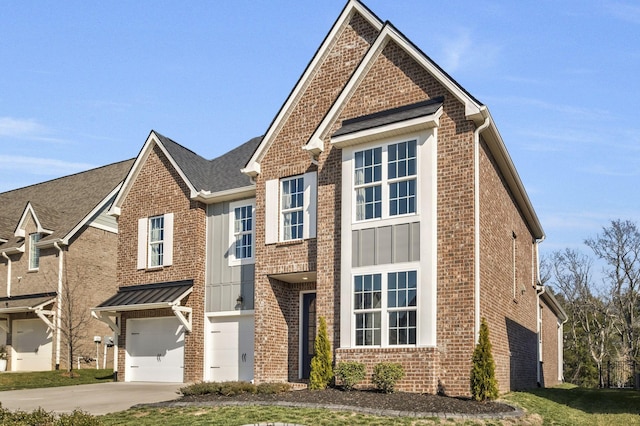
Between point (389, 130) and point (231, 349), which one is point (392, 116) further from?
point (231, 349)

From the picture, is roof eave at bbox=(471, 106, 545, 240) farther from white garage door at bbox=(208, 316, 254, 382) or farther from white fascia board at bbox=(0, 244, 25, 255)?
white fascia board at bbox=(0, 244, 25, 255)

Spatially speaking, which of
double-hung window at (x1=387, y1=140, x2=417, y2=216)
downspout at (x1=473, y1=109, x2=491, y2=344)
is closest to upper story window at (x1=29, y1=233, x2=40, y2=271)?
double-hung window at (x1=387, y1=140, x2=417, y2=216)

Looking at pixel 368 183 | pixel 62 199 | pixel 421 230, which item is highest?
pixel 62 199

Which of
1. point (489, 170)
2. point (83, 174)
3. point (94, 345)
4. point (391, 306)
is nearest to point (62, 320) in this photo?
point (94, 345)

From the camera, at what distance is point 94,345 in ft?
104

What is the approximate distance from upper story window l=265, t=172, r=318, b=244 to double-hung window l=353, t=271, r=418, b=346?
3.16 m

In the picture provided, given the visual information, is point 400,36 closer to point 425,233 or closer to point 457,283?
point 425,233

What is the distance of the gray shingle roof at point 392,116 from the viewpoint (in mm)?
17344

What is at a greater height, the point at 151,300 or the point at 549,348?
the point at 151,300

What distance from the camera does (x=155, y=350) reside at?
24.8m

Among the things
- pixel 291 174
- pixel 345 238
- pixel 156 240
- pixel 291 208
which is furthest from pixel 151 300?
pixel 345 238

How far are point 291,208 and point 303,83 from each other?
12.9 ft

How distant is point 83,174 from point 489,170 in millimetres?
25601

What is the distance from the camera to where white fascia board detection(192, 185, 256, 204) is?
22.8 m
